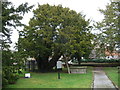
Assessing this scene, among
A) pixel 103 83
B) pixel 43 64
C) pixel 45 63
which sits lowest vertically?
pixel 103 83

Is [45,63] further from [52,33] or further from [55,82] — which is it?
[55,82]

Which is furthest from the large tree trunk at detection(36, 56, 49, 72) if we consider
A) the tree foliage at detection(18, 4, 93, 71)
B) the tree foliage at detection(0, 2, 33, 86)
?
the tree foliage at detection(0, 2, 33, 86)

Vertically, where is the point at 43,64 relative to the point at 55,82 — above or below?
above

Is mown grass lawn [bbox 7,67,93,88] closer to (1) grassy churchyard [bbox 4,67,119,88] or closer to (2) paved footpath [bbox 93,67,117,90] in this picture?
(1) grassy churchyard [bbox 4,67,119,88]

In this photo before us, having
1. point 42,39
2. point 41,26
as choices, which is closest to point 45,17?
point 41,26

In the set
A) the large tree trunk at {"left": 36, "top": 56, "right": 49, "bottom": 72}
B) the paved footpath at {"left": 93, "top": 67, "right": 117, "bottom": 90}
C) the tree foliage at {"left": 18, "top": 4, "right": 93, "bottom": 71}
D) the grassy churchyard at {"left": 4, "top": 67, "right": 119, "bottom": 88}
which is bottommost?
the paved footpath at {"left": 93, "top": 67, "right": 117, "bottom": 90}

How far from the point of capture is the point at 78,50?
832 inches

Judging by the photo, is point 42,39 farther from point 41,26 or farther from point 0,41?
point 0,41

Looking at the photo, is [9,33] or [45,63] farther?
[45,63]

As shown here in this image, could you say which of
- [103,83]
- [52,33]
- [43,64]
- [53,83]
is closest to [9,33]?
[53,83]

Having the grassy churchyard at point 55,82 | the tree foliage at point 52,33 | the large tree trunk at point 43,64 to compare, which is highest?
the tree foliage at point 52,33

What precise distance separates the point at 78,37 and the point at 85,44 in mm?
1166

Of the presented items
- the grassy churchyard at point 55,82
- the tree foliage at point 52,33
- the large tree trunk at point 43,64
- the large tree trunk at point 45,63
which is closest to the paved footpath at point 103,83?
the grassy churchyard at point 55,82

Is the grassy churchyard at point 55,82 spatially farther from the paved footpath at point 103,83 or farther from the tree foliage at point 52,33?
the tree foliage at point 52,33
